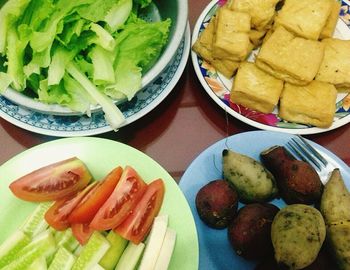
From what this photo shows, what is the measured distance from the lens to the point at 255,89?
1.46m

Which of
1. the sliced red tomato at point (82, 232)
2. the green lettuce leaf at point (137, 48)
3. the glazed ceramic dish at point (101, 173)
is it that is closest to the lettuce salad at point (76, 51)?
the green lettuce leaf at point (137, 48)

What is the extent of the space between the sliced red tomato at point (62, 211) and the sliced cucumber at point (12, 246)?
78mm

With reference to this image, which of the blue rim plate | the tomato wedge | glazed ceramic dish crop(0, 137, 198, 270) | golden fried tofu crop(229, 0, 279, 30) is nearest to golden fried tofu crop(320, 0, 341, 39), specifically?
golden fried tofu crop(229, 0, 279, 30)

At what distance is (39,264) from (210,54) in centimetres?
89

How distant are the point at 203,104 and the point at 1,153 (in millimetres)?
725

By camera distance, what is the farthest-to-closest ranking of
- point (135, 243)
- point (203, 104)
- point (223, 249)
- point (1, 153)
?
point (203, 104) < point (1, 153) < point (223, 249) < point (135, 243)

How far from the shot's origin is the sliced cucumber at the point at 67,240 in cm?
120

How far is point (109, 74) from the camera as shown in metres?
1.36

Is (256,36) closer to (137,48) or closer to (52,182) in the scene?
(137,48)

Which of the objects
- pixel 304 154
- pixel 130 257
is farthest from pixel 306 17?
pixel 130 257

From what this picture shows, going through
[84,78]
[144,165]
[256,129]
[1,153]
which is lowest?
[256,129]

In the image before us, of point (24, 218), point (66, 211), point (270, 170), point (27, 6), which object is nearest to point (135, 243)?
point (66, 211)

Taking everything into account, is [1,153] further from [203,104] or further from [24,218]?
[203,104]

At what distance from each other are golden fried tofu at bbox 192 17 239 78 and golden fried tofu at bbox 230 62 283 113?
5 centimetres
